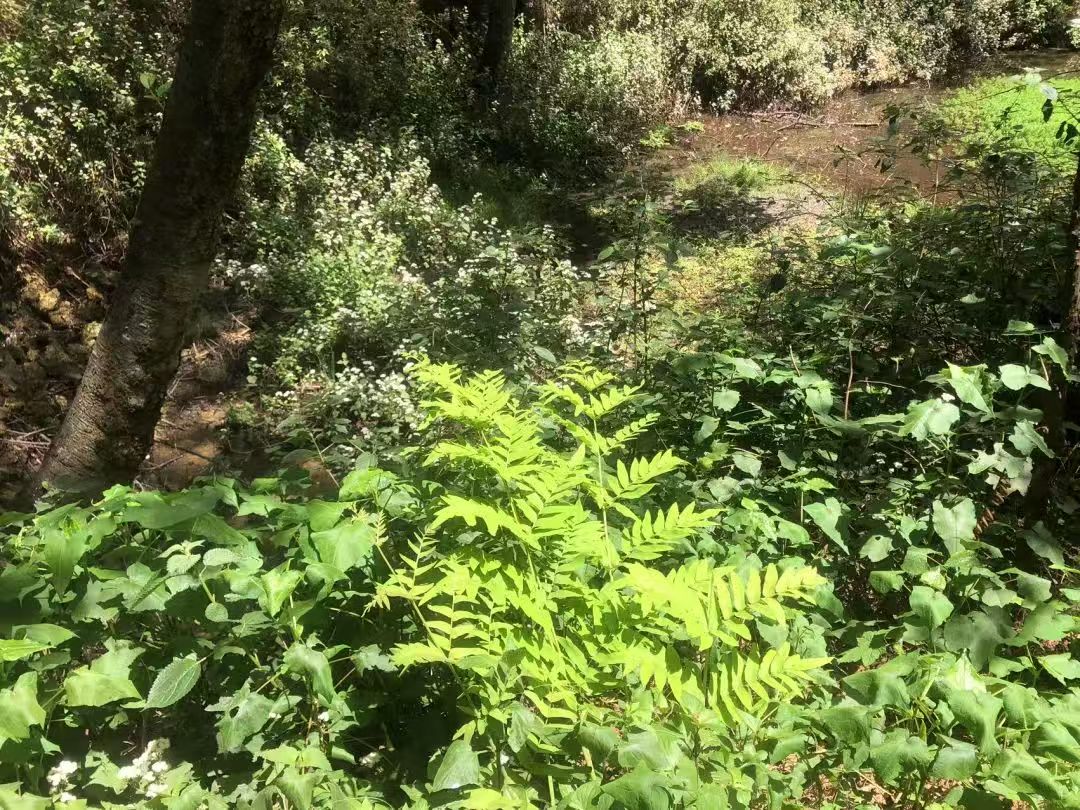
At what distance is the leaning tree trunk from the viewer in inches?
110

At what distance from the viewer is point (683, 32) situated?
10.2 m

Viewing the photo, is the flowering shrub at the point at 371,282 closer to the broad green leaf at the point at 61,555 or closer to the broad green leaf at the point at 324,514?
the broad green leaf at the point at 324,514

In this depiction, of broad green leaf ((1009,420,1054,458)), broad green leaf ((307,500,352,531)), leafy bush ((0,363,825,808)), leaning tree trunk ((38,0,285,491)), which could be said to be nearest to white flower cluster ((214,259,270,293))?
leaning tree trunk ((38,0,285,491))

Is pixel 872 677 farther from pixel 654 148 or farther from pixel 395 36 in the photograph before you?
pixel 654 148

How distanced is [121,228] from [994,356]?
5665 mm

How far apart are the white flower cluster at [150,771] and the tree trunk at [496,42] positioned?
27.4 ft

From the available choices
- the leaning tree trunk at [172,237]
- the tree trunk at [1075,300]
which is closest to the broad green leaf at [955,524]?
the tree trunk at [1075,300]

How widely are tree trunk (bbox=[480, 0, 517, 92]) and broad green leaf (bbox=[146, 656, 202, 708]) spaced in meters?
8.31

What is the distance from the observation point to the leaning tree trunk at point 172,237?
9.15ft

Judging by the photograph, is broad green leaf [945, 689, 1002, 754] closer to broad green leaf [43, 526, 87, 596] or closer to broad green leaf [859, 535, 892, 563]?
broad green leaf [859, 535, 892, 563]

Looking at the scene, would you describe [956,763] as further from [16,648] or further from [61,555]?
[61,555]

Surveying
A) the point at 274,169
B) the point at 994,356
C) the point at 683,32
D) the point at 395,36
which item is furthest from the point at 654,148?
the point at 994,356

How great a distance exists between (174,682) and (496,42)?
8781 mm

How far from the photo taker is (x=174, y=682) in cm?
148
